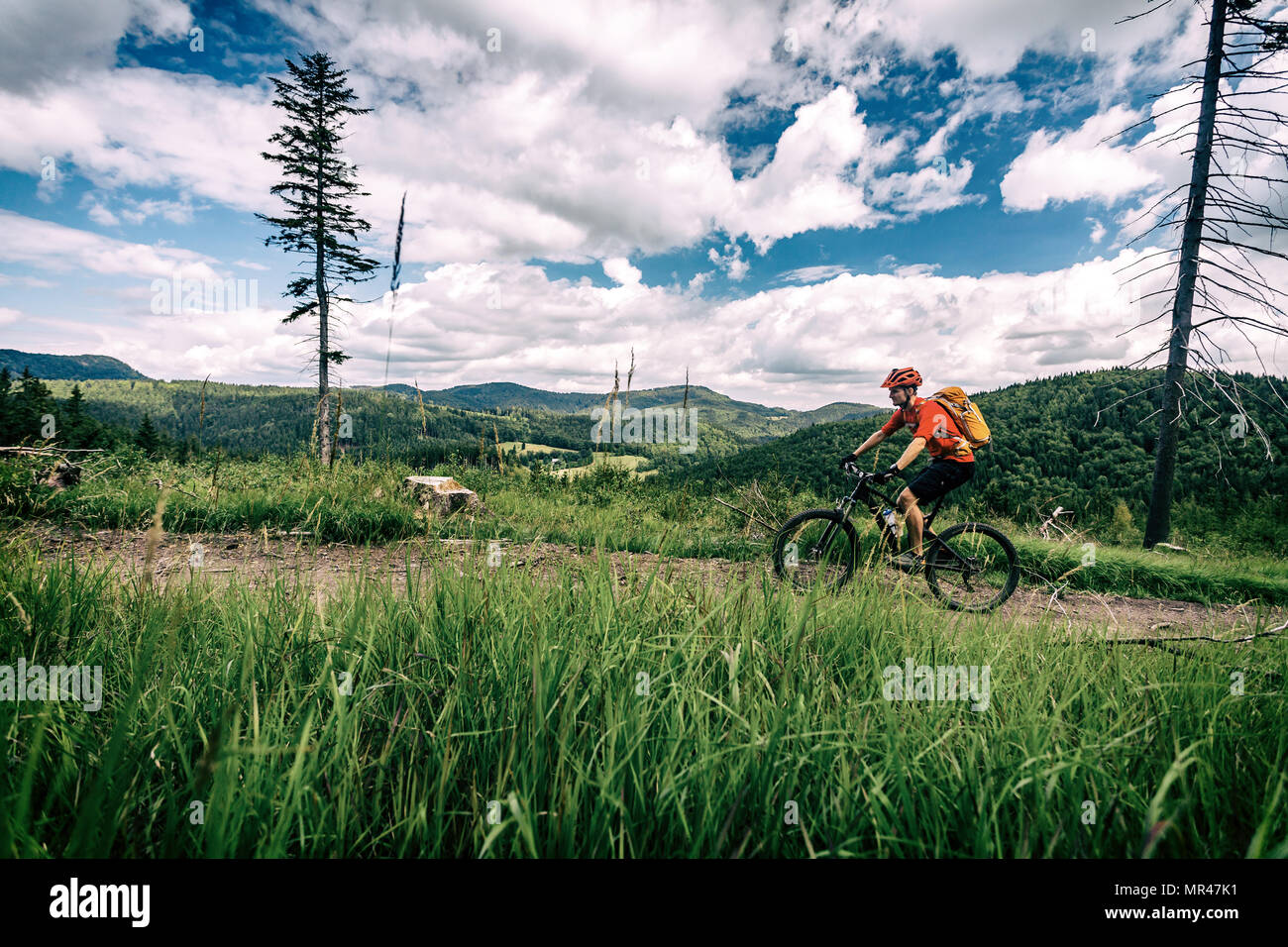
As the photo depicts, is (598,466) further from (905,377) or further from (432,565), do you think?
(432,565)

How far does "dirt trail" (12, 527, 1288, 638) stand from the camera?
8.46 feet

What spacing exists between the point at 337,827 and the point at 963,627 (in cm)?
264

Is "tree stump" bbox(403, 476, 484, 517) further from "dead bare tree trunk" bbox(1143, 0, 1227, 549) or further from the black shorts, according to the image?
"dead bare tree trunk" bbox(1143, 0, 1227, 549)

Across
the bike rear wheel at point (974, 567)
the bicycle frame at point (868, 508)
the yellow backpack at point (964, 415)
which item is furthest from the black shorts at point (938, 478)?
the bike rear wheel at point (974, 567)

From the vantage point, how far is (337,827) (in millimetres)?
1091

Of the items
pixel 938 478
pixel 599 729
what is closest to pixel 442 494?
pixel 938 478

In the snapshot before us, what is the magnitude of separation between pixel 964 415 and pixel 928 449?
1.93 ft

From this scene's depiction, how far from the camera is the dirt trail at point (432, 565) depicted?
258 cm

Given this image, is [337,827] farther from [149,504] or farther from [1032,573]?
[1032,573]

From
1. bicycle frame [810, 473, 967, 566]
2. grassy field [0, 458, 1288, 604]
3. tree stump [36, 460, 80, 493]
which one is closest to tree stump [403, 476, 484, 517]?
grassy field [0, 458, 1288, 604]

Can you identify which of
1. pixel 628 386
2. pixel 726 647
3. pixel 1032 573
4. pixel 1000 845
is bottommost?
pixel 1032 573

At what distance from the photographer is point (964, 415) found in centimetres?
636
